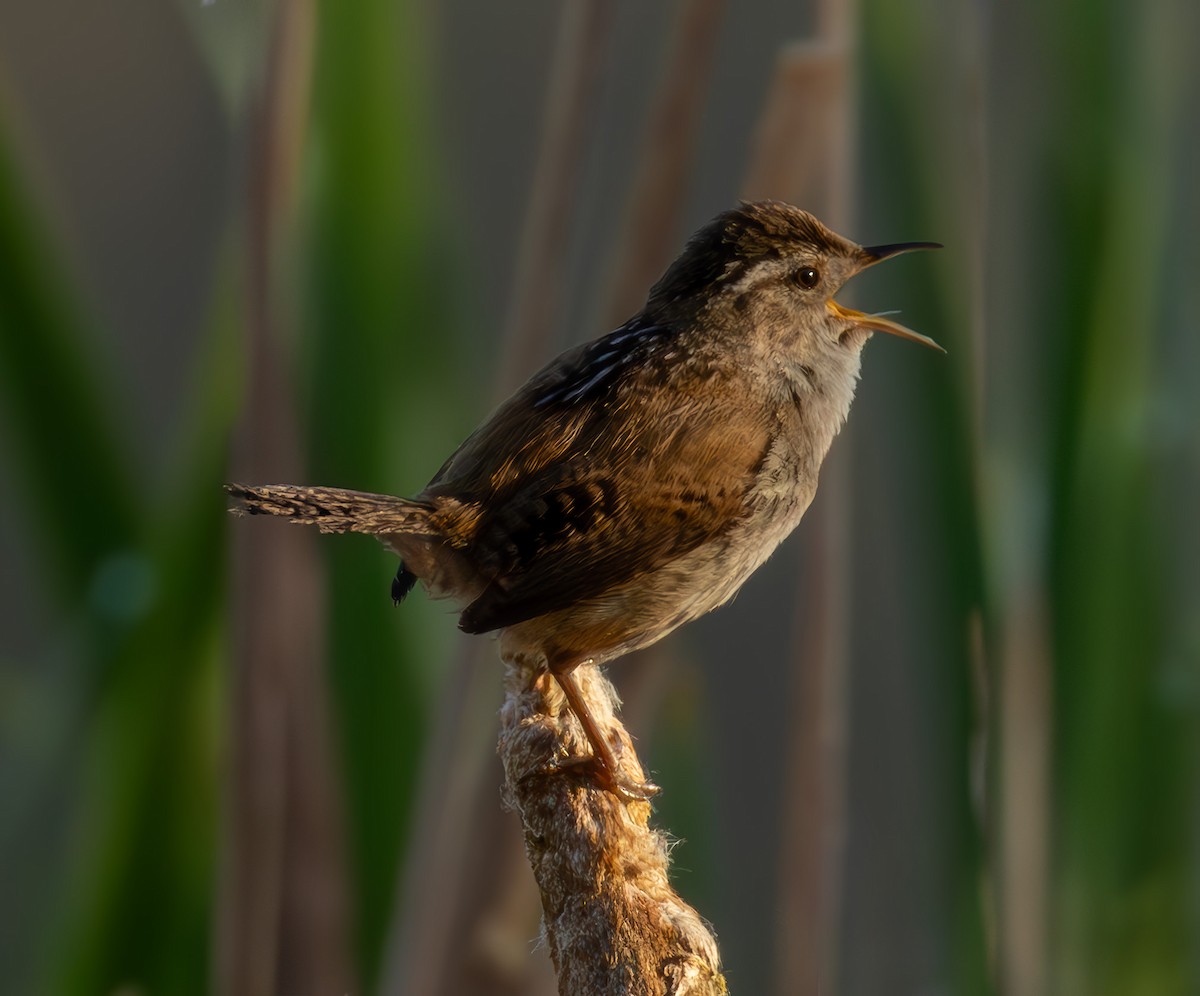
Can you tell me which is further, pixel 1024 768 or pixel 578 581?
pixel 1024 768

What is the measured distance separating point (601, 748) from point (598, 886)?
1.14ft

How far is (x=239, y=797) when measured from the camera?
183 cm

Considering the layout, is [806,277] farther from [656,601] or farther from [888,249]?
[656,601]

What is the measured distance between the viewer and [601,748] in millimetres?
1553

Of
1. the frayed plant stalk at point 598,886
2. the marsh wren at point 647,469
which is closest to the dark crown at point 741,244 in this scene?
the marsh wren at point 647,469

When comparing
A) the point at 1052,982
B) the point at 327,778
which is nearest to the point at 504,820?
the point at 327,778

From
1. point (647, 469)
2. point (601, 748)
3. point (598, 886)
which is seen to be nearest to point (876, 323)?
point (647, 469)

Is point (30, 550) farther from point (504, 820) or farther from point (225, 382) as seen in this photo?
point (504, 820)

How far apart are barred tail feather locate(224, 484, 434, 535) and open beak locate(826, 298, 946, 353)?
62 cm

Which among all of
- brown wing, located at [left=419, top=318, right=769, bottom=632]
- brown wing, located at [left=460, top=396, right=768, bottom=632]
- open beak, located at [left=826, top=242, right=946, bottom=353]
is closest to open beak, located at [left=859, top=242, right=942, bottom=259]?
open beak, located at [left=826, top=242, right=946, bottom=353]

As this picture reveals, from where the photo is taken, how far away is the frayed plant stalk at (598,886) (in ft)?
3.76

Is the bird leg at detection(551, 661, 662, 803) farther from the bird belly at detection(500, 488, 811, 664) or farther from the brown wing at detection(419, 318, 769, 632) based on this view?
the brown wing at detection(419, 318, 769, 632)

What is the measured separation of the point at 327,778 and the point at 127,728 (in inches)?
11.6

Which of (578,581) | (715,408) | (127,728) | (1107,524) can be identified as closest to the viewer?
(578,581)
